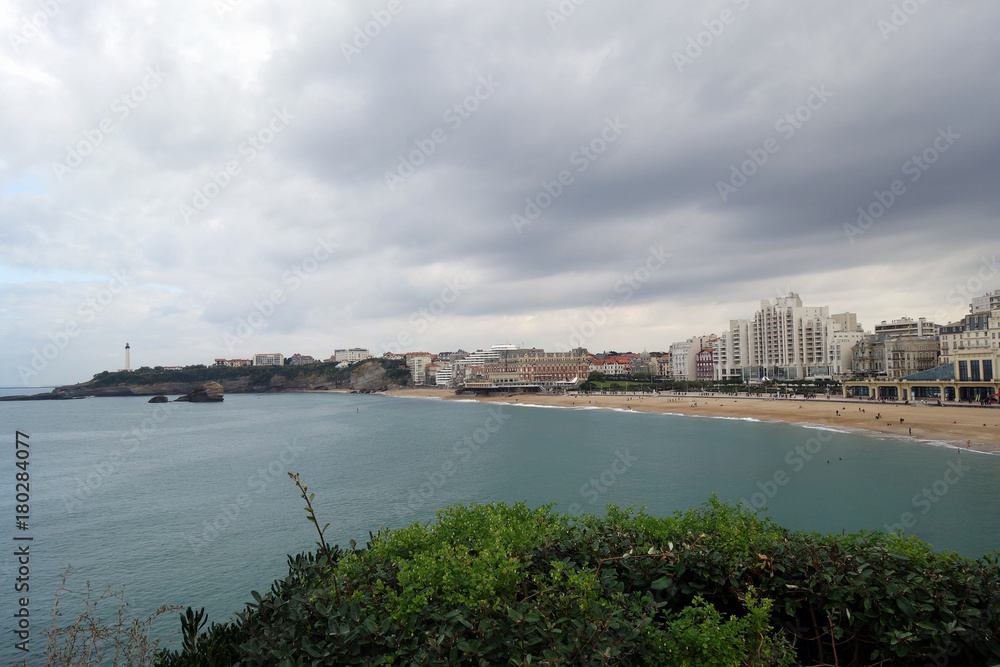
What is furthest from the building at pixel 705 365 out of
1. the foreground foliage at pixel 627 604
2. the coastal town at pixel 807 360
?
the foreground foliage at pixel 627 604

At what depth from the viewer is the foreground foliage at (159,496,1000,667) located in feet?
13.7

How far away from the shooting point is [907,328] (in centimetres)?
11681

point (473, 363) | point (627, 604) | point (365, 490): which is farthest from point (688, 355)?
point (627, 604)

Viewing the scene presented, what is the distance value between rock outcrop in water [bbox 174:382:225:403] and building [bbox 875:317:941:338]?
168 metres

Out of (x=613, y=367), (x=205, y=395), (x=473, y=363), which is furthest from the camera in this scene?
(x=473, y=363)

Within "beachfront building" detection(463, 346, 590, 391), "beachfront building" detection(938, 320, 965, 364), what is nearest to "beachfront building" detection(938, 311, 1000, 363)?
"beachfront building" detection(938, 320, 965, 364)

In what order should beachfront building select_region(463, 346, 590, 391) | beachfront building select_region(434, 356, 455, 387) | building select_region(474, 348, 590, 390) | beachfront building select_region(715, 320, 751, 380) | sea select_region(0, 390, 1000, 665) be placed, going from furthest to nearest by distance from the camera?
beachfront building select_region(434, 356, 455, 387), building select_region(474, 348, 590, 390), beachfront building select_region(463, 346, 590, 391), beachfront building select_region(715, 320, 751, 380), sea select_region(0, 390, 1000, 665)

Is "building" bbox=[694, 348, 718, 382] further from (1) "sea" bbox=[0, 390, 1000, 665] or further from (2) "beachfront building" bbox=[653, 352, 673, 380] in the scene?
(1) "sea" bbox=[0, 390, 1000, 665]

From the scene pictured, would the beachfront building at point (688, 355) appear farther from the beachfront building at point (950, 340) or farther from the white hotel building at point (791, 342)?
the beachfront building at point (950, 340)

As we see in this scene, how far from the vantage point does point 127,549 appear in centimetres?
2128

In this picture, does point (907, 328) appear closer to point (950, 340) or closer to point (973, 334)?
point (950, 340)

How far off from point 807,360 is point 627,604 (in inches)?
5109

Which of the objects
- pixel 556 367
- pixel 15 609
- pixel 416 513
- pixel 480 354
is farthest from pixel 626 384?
pixel 15 609

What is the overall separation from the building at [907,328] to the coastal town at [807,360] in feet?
0.73
